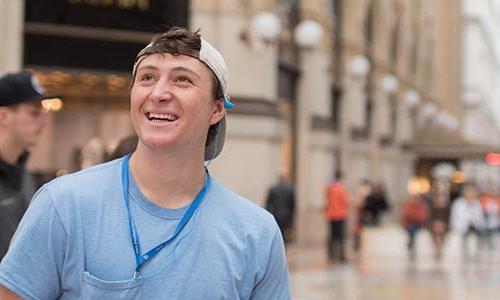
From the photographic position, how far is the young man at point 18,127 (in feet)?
12.2

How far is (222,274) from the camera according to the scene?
81.6 inches

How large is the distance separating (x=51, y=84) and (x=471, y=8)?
8686 cm

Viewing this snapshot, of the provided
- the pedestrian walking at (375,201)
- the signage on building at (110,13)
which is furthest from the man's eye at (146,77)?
the pedestrian walking at (375,201)

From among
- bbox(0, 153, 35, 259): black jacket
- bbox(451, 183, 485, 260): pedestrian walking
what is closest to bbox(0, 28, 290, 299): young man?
bbox(0, 153, 35, 259): black jacket

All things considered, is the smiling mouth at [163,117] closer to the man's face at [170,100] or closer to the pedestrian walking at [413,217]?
the man's face at [170,100]

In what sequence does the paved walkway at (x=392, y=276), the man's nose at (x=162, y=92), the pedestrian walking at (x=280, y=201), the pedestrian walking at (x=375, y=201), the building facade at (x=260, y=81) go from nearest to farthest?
the man's nose at (x=162, y=92) < the paved walkway at (x=392, y=276) < the building facade at (x=260, y=81) < the pedestrian walking at (x=280, y=201) < the pedestrian walking at (x=375, y=201)

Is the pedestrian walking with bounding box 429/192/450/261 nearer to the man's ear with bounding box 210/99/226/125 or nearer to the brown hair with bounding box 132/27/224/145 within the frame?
the man's ear with bounding box 210/99/226/125

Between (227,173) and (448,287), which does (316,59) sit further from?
(448,287)

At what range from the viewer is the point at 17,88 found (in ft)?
12.4

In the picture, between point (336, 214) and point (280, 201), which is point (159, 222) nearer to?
point (280, 201)

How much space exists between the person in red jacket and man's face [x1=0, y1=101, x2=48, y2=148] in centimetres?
1417

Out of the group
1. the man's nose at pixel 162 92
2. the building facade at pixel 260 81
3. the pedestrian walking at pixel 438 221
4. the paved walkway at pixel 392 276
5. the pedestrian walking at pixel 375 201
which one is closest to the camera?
the man's nose at pixel 162 92

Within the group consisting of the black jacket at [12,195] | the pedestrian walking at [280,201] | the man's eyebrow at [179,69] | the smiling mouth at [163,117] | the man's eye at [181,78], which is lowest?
the pedestrian walking at [280,201]

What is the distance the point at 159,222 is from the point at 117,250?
4.8 inches
